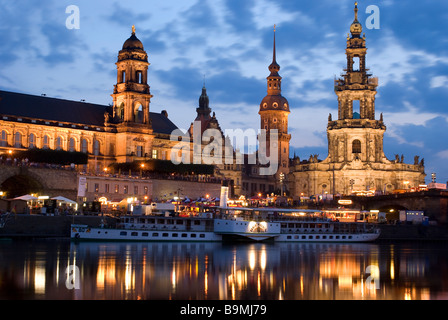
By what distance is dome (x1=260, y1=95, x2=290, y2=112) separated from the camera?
15400 centimetres

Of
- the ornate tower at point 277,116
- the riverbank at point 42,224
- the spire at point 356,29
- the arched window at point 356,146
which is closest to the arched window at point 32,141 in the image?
the riverbank at point 42,224

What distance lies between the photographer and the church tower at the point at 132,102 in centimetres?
10912

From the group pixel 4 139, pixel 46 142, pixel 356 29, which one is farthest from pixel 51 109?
pixel 356 29

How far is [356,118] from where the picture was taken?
122 metres

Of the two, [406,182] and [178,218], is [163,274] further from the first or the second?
[406,182]

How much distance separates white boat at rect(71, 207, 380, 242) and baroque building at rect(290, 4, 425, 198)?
1293 inches

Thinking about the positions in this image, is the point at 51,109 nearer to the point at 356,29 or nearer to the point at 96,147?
the point at 96,147

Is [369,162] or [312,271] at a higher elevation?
[369,162]

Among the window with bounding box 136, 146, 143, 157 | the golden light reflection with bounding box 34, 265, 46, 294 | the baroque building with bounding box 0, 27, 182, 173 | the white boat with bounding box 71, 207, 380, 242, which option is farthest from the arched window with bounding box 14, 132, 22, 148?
the golden light reflection with bounding box 34, 265, 46, 294

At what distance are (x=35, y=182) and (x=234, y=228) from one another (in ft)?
83.1

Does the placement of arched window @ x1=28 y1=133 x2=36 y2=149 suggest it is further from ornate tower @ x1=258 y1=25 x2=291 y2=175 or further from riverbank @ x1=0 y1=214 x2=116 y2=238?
ornate tower @ x1=258 y1=25 x2=291 y2=175
